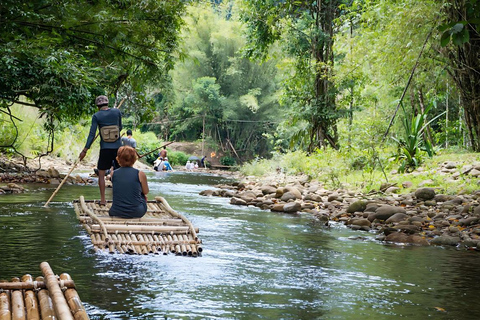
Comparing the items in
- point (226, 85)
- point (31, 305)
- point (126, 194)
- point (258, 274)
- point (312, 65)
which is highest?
point (226, 85)

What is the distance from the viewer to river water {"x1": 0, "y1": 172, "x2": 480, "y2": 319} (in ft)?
12.9

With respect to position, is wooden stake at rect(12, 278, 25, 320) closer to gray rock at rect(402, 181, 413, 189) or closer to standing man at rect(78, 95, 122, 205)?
standing man at rect(78, 95, 122, 205)

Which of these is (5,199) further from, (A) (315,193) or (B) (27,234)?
(A) (315,193)

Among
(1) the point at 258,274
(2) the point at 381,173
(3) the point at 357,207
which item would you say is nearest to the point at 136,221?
(1) the point at 258,274

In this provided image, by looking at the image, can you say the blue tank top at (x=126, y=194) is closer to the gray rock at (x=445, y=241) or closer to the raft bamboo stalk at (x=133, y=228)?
the raft bamboo stalk at (x=133, y=228)

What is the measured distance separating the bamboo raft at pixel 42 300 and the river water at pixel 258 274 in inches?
18.6

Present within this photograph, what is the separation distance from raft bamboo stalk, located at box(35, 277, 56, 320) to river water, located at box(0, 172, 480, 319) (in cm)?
49

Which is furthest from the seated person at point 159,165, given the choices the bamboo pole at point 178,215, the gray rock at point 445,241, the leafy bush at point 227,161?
the gray rock at point 445,241

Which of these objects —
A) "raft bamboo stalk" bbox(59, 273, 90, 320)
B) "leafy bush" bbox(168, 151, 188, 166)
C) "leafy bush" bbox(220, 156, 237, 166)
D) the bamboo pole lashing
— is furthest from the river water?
"leafy bush" bbox(220, 156, 237, 166)

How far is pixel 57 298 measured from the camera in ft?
9.22

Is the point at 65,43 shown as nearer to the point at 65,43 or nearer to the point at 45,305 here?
the point at 65,43

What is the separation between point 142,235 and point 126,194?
24.6 inches

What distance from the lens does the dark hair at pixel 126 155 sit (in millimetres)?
5930

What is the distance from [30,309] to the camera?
2.90 m
